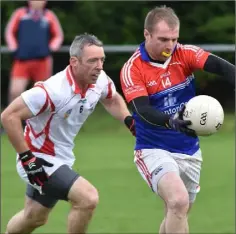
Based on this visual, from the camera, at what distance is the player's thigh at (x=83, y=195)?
23.7 ft

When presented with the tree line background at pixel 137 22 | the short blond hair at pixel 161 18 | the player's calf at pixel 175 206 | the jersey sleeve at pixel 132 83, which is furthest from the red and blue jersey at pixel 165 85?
the tree line background at pixel 137 22

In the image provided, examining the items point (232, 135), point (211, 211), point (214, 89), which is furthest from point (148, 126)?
point (214, 89)

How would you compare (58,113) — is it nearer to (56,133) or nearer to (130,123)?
(56,133)

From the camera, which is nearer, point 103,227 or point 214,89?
point 103,227

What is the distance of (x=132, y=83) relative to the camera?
7312mm

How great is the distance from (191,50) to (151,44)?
0.33 metres

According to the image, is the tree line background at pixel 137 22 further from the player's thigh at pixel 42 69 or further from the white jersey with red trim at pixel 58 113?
the white jersey with red trim at pixel 58 113

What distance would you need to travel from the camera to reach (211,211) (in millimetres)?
10078

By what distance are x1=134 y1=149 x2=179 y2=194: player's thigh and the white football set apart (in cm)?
47

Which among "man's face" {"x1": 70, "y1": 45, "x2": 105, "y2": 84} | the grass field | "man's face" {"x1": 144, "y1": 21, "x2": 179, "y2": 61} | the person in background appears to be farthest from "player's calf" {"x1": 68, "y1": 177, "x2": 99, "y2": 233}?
the person in background

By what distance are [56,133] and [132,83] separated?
0.77 m

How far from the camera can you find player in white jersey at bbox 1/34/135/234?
730 cm

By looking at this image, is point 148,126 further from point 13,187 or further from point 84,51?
point 13,187

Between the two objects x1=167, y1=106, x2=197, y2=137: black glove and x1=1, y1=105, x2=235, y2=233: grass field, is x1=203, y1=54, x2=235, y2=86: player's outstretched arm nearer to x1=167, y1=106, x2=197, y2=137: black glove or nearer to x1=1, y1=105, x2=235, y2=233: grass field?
x1=167, y1=106, x2=197, y2=137: black glove
